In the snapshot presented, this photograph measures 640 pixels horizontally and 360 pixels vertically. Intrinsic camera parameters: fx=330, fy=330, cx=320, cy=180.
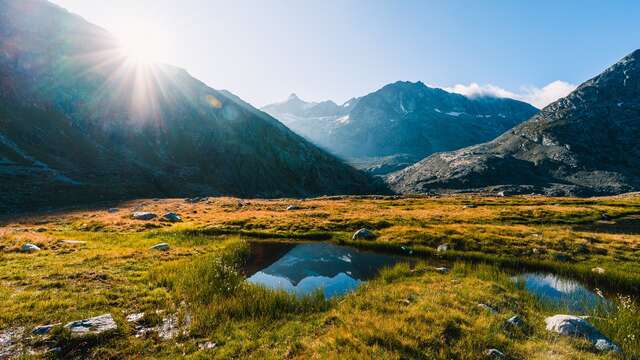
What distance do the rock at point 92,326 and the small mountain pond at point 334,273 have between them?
30.4 ft

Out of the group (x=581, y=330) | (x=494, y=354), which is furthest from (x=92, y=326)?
(x=581, y=330)

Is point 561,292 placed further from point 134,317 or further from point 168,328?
point 134,317

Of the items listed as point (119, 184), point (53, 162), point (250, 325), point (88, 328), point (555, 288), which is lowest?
point (555, 288)

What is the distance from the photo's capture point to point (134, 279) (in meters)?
18.5

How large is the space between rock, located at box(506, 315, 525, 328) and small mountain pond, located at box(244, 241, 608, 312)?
15.5 feet

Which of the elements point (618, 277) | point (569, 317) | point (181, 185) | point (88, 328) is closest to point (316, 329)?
point (88, 328)

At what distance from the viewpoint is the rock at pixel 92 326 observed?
469 inches

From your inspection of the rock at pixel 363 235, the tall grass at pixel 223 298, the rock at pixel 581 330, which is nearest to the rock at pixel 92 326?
the tall grass at pixel 223 298

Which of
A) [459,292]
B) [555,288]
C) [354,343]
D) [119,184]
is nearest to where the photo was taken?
[354,343]

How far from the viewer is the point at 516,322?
14070mm

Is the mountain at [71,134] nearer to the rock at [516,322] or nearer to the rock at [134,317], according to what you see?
the rock at [134,317]

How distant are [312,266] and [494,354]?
17.7m

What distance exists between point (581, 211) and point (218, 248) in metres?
68.4

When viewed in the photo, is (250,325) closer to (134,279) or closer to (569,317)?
(134,279)
